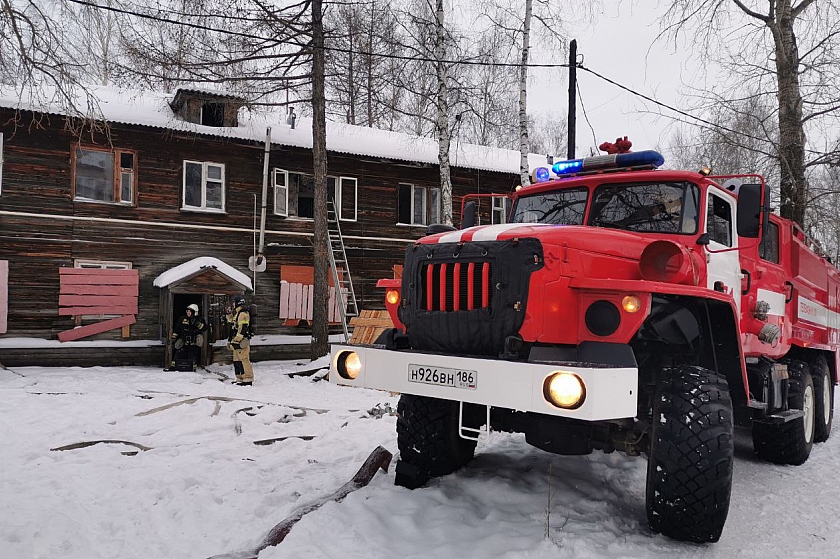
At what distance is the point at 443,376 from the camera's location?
4000 mm

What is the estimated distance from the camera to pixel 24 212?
1398 centimetres

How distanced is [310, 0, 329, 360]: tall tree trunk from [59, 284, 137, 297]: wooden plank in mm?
4480

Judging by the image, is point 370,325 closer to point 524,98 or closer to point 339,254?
point 339,254

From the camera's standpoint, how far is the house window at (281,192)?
16.5 m

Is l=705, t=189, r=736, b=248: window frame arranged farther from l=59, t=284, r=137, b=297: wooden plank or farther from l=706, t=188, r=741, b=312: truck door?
l=59, t=284, r=137, b=297: wooden plank

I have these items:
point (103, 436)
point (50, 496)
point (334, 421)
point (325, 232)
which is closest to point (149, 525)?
point (50, 496)

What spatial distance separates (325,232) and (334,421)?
23.9 feet

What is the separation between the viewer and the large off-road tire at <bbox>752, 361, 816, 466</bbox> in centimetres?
628

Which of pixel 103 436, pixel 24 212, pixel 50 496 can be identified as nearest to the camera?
pixel 50 496

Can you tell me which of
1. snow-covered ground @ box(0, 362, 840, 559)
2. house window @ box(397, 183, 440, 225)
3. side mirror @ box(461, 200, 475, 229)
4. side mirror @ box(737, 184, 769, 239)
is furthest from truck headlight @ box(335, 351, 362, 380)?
house window @ box(397, 183, 440, 225)

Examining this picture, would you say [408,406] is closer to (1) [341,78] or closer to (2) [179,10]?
(2) [179,10]

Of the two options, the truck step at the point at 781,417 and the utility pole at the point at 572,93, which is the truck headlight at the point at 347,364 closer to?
the truck step at the point at 781,417

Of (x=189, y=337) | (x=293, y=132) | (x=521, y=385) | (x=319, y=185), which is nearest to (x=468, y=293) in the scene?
(x=521, y=385)

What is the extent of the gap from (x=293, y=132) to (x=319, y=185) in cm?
315
